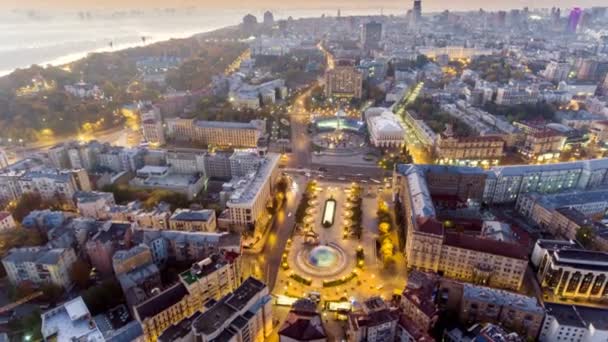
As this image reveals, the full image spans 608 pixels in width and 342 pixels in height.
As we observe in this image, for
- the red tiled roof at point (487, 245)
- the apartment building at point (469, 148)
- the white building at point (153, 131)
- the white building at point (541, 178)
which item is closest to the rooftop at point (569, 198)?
the white building at point (541, 178)

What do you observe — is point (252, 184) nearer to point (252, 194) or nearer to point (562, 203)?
point (252, 194)

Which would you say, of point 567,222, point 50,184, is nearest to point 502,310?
point 567,222

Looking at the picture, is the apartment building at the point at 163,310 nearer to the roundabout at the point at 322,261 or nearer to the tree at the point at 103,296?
the tree at the point at 103,296

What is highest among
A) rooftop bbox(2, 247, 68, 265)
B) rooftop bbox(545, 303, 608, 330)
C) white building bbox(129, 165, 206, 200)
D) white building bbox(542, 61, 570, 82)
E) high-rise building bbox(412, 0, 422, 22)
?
high-rise building bbox(412, 0, 422, 22)

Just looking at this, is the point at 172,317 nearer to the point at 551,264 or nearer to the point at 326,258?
the point at 326,258

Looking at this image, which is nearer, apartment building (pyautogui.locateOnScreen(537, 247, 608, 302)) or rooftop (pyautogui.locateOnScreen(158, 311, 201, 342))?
rooftop (pyautogui.locateOnScreen(158, 311, 201, 342))

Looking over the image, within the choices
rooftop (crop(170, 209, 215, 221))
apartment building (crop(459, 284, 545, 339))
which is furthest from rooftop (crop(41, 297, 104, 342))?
apartment building (crop(459, 284, 545, 339))

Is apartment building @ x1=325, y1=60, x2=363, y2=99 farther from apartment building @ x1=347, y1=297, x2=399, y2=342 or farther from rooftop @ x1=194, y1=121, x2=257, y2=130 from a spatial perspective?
apartment building @ x1=347, y1=297, x2=399, y2=342

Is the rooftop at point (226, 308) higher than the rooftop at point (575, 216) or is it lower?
higher
